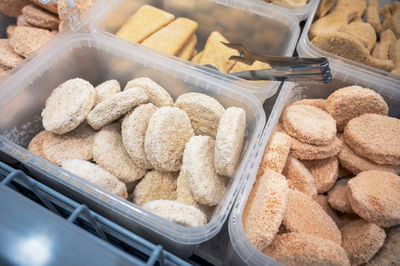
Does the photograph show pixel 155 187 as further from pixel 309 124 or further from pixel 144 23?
pixel 144 23

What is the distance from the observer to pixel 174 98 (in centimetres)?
103

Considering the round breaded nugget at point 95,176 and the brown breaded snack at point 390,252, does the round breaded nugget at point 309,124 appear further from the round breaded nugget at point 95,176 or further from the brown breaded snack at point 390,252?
the round breaded nugget at point 95,176

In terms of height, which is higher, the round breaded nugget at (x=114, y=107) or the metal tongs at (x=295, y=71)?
the metal tongs at (x=295, y=71)

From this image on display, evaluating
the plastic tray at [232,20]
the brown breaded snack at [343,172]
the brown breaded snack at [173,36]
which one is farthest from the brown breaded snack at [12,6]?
the brown breaded snack at [343,172]

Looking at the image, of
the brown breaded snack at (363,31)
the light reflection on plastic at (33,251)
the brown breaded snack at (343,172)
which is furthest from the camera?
the brown breaded snack at (363,31)

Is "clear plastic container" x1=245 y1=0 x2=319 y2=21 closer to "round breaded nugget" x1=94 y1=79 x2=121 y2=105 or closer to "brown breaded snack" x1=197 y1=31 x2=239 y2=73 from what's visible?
"brown breaded snack" x1=197 y1=31 x2=239 y2=73

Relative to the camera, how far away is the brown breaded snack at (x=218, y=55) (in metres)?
1.16

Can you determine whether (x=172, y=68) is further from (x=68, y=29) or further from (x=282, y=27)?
(x=282, y=27)

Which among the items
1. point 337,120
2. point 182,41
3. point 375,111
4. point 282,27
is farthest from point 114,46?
point 375,111

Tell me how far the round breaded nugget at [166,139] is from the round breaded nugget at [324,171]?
430mm

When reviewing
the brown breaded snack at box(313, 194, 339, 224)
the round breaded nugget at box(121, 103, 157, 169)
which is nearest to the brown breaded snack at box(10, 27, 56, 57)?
the round breaded nugget at box(121, 103, 157, 169)

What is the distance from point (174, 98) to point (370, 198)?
0.69 m

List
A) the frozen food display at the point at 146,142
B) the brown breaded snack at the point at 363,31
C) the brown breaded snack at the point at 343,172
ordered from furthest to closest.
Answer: the brown breaded snack at the point at 363,31
the brown breaded snack at the point at 343,172
the frozen food display at the point at 146,142

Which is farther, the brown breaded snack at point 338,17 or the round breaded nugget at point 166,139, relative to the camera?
the brown breaded snack at point 338,17
